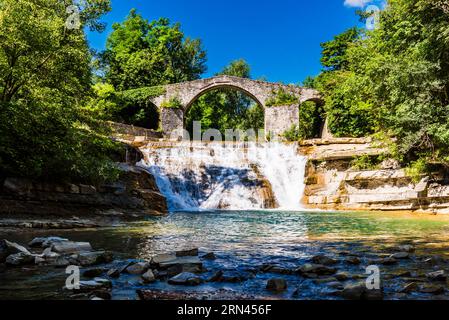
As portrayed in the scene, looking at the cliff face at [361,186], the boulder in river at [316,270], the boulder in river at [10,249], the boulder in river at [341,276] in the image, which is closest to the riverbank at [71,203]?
the boulder in river at [10,249]

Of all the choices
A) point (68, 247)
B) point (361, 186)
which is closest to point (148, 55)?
point (361, 186)

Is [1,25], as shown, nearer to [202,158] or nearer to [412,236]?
[412,236]

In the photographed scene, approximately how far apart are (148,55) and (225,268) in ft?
125

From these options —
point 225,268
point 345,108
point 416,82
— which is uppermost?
point 345,108

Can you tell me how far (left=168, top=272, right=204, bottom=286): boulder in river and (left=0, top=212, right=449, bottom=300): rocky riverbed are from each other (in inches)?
0.4

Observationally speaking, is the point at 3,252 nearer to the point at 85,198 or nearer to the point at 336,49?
the point at 85,198

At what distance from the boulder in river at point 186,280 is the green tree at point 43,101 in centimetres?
696

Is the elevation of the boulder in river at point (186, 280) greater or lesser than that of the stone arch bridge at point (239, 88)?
lesser

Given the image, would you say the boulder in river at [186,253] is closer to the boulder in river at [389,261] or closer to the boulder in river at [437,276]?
the boulder in river at [389,261]

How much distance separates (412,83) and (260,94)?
19.3 meters

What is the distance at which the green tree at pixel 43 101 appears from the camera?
948cm

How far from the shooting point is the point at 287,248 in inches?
251

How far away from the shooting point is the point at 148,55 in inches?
1564
